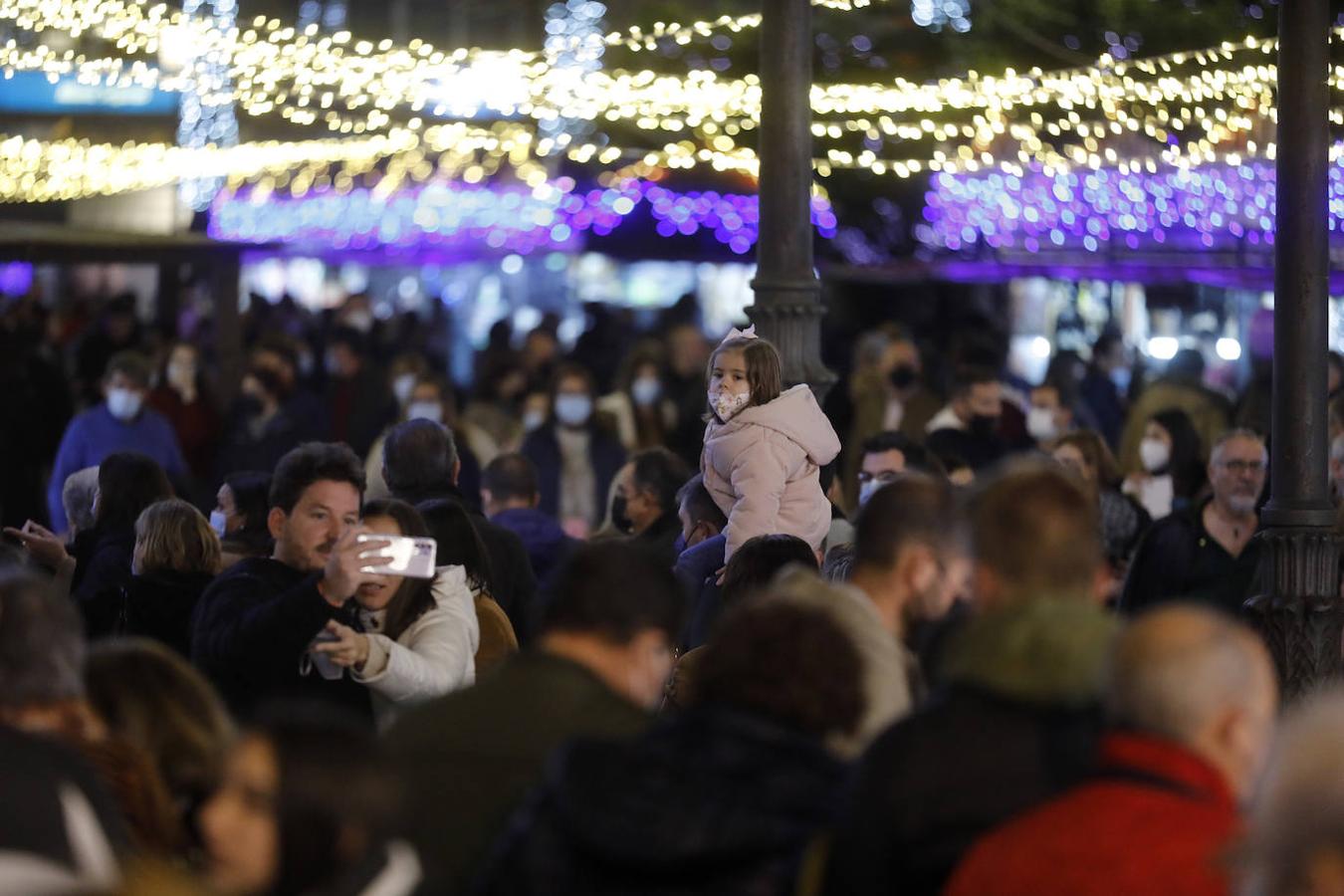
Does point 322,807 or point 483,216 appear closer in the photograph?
point 322,807

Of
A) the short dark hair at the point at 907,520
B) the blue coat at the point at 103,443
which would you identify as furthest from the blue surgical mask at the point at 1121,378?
the short dark hair at the point at 907,520

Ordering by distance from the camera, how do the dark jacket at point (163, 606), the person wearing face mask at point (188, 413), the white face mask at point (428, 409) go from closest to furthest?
1. the dark jacket at point (163, 606)
2. the white face mask at point (428, 409)
3. the person wearing face mask at point (188, 413)

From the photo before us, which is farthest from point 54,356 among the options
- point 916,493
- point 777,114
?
point 916,493

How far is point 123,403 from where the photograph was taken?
15000 mm

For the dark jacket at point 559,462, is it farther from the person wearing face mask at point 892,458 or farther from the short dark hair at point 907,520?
the short dark hair at point 907,520

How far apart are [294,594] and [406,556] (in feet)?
1.12

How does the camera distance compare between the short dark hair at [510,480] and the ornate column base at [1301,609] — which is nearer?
the ornate column base at [1301,609]

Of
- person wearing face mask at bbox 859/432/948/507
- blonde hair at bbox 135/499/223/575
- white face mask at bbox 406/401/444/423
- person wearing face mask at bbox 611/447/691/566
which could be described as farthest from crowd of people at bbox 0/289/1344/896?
white face mask at bbox 406/401/444/423

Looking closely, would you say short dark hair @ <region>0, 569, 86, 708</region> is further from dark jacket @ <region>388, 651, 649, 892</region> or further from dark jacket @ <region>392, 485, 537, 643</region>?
dark jacket @ <region>392, 485, 537, 643</region>

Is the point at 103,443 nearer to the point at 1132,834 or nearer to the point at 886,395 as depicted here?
the point at 886,395

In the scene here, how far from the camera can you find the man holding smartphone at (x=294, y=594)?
701 centimetres

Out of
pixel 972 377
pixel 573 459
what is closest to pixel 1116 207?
pixel 972 377

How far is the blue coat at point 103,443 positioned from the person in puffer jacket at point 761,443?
19.5 ft

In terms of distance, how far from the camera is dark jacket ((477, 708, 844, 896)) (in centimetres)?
445
